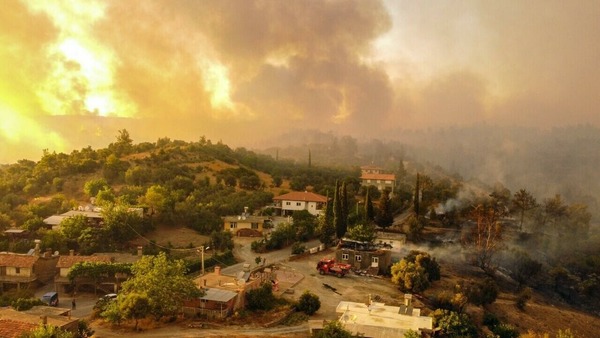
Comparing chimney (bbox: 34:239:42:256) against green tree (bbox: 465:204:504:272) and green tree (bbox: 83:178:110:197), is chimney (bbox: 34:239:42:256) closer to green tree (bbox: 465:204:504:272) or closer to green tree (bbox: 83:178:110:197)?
green tree (bbox: 83:178:110:197)

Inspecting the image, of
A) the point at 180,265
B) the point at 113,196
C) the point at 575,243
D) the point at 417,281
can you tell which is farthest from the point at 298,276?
the point at 575,243

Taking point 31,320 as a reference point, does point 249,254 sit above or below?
above

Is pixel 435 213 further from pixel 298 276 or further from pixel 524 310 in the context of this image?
pixel 298 276

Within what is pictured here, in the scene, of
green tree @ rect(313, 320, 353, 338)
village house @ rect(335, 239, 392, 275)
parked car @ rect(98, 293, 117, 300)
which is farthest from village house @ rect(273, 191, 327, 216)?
green tree @ rect(313, 320, 353, 338)

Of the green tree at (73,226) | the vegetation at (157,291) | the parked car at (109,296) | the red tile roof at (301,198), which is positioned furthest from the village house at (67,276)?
the red tile roof at (301,198)

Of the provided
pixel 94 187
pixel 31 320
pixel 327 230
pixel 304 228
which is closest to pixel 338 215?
pixel 327 230

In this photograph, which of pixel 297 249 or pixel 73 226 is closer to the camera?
pixel 73 226

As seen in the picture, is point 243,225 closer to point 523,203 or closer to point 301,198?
point 301,198

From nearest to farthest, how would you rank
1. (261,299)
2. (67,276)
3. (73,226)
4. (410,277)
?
(261,299) → (67,276) → (410,277) → (73,226)
